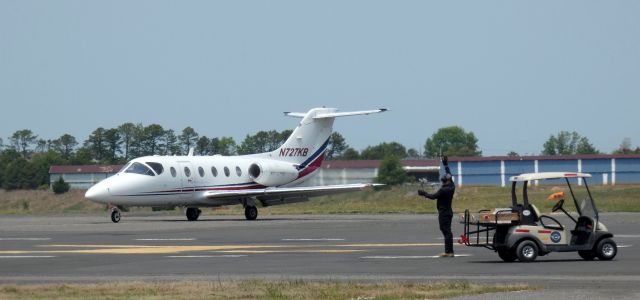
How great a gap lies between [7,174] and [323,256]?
2044 inches

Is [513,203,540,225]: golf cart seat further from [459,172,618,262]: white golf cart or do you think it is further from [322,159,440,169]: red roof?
[322,159,440,169]: red roof

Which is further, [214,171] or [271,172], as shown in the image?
[271,172]

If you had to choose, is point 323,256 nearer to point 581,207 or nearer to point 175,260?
point 175,260

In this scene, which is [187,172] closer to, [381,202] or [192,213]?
[192,213]

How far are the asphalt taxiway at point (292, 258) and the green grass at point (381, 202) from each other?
16.4 meters

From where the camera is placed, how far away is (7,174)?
73.1 metres

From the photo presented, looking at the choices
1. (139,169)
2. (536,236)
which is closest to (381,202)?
(139,169)

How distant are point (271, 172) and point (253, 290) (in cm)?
3338

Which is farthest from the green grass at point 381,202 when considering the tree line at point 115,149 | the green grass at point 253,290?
the green grass at point 253,290

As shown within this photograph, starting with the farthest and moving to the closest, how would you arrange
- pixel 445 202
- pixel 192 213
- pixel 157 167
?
pixel 192 213, pixel 157 167, pixel 445 202

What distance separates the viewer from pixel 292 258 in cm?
2425

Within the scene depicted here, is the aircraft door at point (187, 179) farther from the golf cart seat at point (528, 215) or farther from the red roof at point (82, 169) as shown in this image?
the golf cart seat at point (528, 215)

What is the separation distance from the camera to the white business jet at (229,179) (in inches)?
1811

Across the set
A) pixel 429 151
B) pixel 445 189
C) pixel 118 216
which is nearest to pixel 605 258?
pixel 445 189
